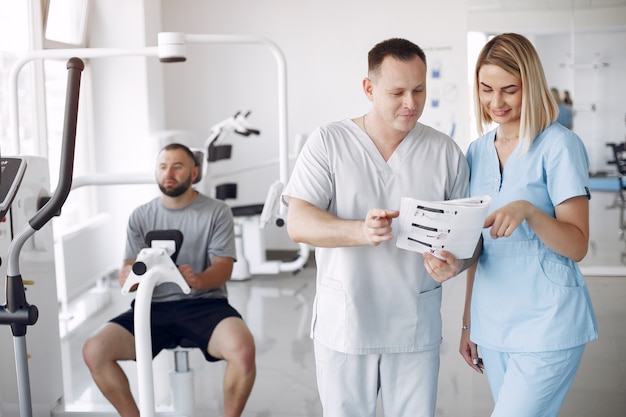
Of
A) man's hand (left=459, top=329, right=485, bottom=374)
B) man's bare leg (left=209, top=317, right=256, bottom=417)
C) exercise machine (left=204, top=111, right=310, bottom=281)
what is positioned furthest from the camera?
exercise machine (left=204, top=111, right=310, bottom=281)

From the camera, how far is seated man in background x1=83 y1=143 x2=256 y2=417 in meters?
2.65

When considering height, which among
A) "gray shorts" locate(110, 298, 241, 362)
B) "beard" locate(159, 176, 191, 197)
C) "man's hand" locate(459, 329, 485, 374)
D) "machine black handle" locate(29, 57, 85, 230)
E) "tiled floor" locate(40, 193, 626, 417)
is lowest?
"tiled floor" locate(40, 193, 626, 417)

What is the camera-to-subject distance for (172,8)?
6.39 metres

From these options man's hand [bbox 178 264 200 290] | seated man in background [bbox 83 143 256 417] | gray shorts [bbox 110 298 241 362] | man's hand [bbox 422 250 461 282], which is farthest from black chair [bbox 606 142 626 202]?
man's hand [bbox 422 250 461 282]

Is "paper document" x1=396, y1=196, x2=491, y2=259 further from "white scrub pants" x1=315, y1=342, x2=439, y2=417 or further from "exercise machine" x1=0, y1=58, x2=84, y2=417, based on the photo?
"exercise machine" x1=0, y1=58, x2=84, y2=417

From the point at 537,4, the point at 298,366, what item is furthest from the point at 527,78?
the point at 537,4

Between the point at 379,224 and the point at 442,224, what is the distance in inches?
5.1

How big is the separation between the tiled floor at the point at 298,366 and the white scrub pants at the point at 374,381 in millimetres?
1258

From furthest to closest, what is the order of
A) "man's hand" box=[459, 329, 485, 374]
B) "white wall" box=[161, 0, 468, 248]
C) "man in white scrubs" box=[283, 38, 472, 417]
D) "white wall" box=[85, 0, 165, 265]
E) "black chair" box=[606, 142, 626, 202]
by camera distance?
"white wall" box=[161, 0, 468, 248] → "black chair" box=[606, 142, 626, 202] → "white wall" box=[85, 0, 165, 265] → "man's hand" box=[459, 329, 485, 374] → "man in white scrubs" box=[283, 38, 472, 417]

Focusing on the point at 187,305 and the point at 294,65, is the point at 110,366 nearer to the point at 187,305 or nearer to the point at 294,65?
the point at 187,305

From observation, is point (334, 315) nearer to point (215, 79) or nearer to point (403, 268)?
point (403, 268)

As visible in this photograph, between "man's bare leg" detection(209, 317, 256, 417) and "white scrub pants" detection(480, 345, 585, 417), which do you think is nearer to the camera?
"white scrub pants" detection(480, 345, 585, 417)

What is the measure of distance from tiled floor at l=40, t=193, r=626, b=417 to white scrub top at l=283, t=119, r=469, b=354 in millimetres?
1356

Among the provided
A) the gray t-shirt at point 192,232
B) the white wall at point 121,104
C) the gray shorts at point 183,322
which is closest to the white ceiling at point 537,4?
the white wall at point 121,104
